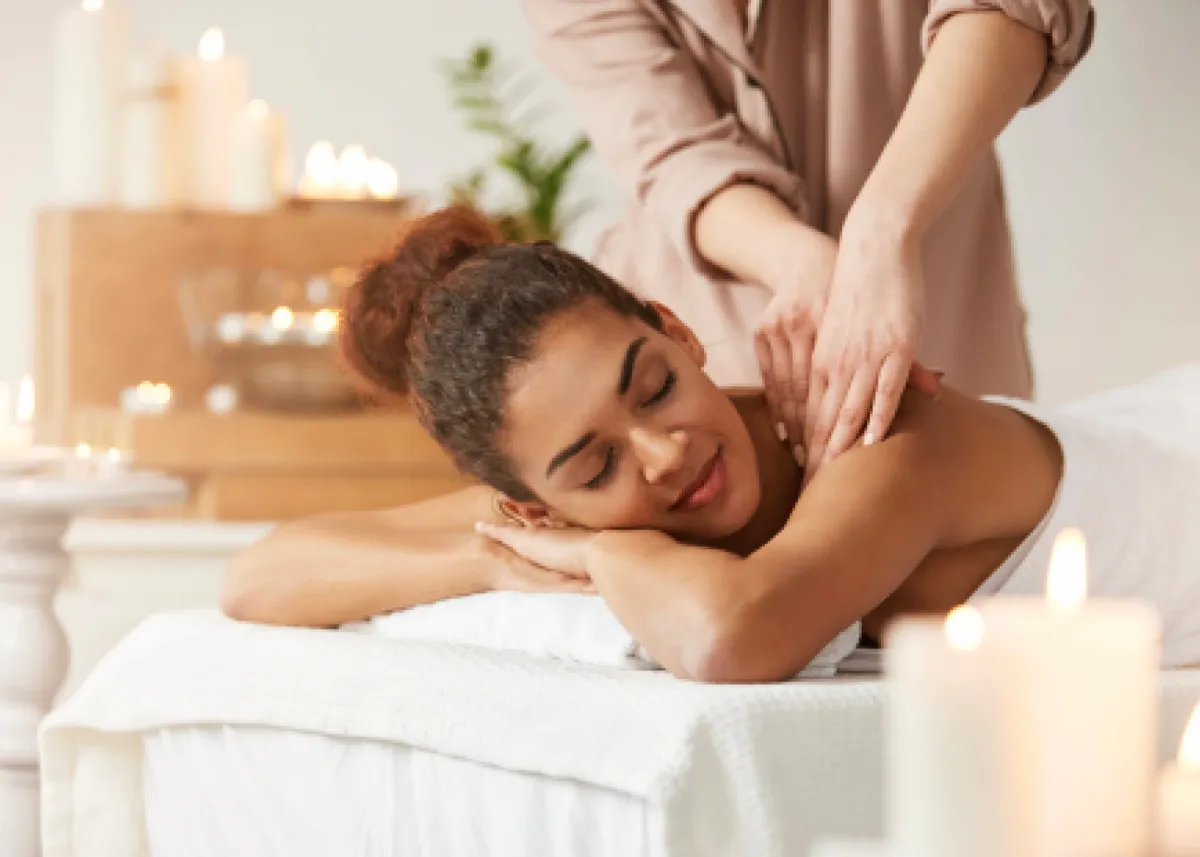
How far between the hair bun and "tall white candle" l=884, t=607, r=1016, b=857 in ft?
3.77

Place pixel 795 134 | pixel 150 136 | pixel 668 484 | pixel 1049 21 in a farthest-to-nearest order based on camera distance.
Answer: pixel 150 136, pixel 795 134, pixel 1049 21, pixel 668 484

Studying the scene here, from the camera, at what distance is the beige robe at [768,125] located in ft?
6.42

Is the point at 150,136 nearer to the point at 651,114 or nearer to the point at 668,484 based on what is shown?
the point at 651,114

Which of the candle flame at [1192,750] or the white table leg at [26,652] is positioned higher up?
the candle flame at [1192,750]

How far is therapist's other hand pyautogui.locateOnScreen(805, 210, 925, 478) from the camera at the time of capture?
4.67 ft

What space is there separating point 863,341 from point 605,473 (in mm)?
266

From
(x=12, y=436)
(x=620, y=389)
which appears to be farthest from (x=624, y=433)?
(x=12, y=436)

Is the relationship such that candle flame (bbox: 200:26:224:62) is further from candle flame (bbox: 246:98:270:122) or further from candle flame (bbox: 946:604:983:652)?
candle flame (bbox: 946:604:983:652)

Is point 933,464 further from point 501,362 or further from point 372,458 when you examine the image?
point 372,458

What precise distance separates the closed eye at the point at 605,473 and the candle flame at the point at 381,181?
248 cm

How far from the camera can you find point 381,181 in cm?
377

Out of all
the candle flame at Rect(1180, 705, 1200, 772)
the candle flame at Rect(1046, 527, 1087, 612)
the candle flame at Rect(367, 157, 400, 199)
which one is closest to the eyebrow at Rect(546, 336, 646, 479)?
the candle flame at Rect(1046, 527, 1087, 612)

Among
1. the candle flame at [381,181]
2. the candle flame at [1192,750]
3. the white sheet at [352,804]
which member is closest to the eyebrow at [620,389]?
the white sheet at [352,804]

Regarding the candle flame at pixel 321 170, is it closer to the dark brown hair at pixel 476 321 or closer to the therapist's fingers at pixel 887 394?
the dark brown hair at pixel 476 321
